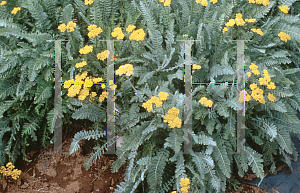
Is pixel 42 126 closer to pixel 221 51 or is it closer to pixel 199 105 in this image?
pixel 199 105

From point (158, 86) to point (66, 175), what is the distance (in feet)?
4.25

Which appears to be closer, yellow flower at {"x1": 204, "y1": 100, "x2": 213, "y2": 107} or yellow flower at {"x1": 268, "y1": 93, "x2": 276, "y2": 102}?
yellow flower at {"x1": 204, "y1": 100, "x2": 213, "y2": 107}

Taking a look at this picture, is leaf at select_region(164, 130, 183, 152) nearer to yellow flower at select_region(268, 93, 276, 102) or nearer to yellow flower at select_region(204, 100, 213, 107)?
yellow flower at select_region(204, 100, 213, 107)

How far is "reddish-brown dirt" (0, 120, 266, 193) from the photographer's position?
7.64 ft

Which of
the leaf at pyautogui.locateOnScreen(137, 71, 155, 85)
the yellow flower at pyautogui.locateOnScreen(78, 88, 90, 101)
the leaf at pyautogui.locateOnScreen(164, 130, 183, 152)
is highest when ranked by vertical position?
the leaf at pyautogui.locateOnScreen(137, 71, 155, 85)

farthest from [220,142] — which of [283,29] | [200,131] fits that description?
[283,29]

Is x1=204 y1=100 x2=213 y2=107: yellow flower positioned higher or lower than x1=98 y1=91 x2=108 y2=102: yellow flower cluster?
lower

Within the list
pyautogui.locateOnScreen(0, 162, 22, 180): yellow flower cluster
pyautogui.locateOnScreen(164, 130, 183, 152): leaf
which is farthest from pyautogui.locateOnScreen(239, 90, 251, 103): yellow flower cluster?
pyautogui.locateOnScreen(0, 162, 22, 180): yellow flower cluster

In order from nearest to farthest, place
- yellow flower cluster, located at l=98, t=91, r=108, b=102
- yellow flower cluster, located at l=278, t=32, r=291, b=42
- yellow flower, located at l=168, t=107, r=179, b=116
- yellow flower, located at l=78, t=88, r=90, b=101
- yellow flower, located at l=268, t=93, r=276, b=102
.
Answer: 1. yellow flower, located at l=168, t=107, r=179, b=116
2. yellow flower, located at l=78, t=88, r=90, b=101
3. yellow flower, located at l=268, t=93, r=276, b=102
4. yellow flower cluster, located at l=98, t=91, r=108, b=102
5. yellow flower cluster, located at l=278, t=32, r=291, b=42

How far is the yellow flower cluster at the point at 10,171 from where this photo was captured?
2.42 m

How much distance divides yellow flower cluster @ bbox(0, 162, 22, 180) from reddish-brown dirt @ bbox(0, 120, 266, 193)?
51mm

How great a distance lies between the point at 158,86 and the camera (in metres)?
2.37

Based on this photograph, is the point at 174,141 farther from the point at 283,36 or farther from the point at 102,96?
the point at 283,36

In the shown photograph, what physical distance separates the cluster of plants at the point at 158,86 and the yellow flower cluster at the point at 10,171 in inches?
3.5
